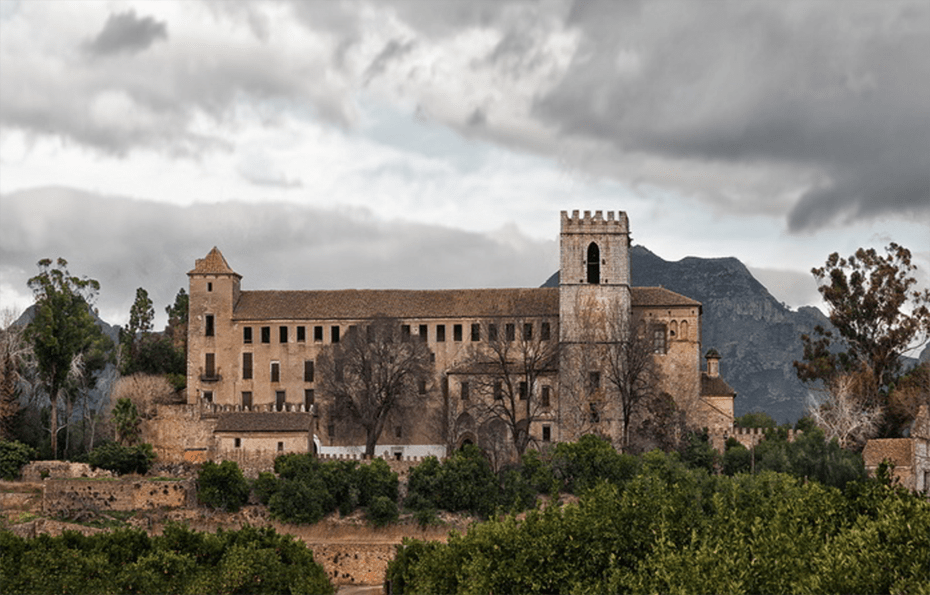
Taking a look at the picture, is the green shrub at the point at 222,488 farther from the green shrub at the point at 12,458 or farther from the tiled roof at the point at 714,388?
the tiled roof at the point at 714,388

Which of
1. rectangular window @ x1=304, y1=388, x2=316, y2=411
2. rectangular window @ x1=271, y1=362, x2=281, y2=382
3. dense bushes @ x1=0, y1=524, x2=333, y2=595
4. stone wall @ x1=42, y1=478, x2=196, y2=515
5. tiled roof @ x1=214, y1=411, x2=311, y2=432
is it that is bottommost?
dense bushes @ x1=0, y1=524, x2=333, y2=595

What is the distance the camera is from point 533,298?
66.2 m

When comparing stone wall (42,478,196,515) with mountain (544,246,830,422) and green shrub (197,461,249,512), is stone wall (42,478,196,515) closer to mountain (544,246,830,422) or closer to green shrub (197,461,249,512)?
green shrub (197,461,249,512)

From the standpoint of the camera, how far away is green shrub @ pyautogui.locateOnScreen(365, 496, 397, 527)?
167ft

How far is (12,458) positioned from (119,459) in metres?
4.51

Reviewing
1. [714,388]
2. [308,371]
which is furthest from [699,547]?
[308,371]

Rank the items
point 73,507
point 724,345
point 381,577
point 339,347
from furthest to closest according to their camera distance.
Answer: point 724,345
point 339,347
point 73,507
point 381,577

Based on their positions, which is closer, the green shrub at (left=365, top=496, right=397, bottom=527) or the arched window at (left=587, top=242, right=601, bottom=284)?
the green shrub at (left=365, top=496, right=397, bottom=527)

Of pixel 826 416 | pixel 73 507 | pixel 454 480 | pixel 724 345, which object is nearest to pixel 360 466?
pixel 454 480

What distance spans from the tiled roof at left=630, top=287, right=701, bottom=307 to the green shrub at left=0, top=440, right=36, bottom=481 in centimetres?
3077

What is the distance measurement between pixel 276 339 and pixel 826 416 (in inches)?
1121

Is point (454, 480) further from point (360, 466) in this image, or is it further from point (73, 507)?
point (73, 507)

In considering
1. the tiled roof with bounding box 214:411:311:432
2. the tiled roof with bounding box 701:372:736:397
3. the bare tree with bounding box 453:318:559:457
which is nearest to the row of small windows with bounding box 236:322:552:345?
the bare tree with bounding box 453:318:559:457

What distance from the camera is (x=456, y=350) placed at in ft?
214
